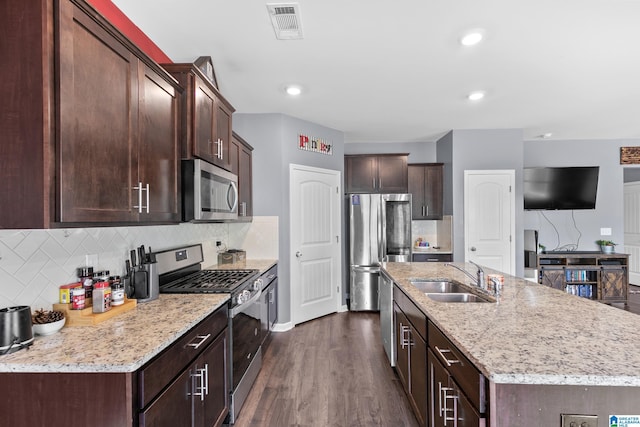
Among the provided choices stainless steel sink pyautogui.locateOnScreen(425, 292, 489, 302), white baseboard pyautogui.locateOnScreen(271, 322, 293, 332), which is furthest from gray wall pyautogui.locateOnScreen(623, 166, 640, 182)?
white baseboard pyautogui.locateOnScreen(271, 322, 293, 332)

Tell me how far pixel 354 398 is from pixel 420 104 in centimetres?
315

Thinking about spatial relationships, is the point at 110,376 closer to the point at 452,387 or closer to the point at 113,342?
the point at 113,342

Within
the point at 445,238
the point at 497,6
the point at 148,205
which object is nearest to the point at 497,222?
the point at 445,238

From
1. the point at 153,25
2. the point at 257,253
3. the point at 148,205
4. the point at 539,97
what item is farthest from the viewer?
the point at 257,253

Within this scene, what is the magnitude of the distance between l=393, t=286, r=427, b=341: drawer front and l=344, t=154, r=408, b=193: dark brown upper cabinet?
8.65 ft

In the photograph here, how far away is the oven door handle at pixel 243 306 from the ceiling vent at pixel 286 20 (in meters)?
1.94

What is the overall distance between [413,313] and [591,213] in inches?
211

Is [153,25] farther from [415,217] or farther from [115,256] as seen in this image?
[415,217]

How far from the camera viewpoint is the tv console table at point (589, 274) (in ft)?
16.2

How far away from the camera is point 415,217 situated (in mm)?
5117

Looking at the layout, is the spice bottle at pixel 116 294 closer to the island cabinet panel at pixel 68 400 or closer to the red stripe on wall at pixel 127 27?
the island cabinet panel at pixel 68 400

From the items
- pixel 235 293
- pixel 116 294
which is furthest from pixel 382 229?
pixel 116 294

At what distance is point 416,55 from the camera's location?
2.64m

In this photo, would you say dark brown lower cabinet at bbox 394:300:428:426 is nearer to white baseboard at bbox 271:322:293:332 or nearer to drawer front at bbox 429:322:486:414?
drawer front at bbox 429:322:486:414
